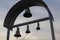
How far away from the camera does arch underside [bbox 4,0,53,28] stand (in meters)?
12.5

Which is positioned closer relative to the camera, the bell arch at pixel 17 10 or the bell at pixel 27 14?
the bell arch at pixel 17 10

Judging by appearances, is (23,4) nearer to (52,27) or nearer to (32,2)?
(32,2)

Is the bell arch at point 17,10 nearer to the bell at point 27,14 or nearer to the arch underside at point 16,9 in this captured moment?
the arch underside at point 16,9

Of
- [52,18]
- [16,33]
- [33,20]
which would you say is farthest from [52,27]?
[16,33]

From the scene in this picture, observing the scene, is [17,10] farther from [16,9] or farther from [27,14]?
[27,14]

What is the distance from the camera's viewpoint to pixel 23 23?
543 inches

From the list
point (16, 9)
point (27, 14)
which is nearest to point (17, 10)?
point (16, 9)

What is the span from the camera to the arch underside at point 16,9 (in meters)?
12.5

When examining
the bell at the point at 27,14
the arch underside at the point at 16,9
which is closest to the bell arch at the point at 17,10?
the arch underside at the point at 16,9

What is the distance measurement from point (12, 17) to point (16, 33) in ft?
3.32

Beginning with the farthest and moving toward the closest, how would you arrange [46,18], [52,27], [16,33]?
1. [16,33]
2. [46,18]
3. [52,27]

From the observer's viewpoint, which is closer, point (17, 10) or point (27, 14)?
point (27, 14)

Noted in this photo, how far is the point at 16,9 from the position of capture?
13172 mm

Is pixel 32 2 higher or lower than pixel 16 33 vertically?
higher
